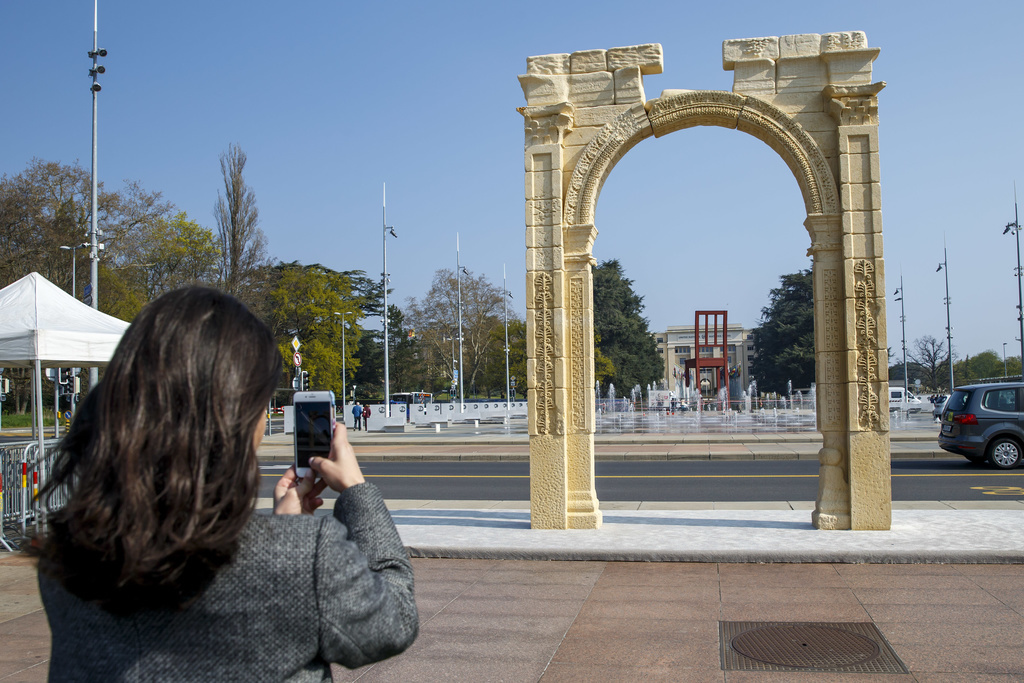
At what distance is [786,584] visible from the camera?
282 inches

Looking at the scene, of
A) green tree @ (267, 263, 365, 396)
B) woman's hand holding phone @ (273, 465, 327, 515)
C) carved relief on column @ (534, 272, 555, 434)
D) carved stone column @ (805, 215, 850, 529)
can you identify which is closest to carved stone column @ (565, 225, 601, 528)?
carved relief on column @ (534, 272, 555, 434)

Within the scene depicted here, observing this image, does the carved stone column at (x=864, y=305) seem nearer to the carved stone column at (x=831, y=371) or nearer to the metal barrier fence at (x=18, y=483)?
the carved stone column at (x=831, y=371)

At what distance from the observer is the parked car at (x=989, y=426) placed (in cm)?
1609

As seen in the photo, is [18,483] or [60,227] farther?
[60,227]

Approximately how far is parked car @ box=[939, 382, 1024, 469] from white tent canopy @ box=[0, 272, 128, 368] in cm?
1554

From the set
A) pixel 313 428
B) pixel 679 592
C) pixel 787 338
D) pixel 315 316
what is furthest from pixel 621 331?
pixel 313 428

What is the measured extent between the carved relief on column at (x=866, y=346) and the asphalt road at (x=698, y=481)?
346cm

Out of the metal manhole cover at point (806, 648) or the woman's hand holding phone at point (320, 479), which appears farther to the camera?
the metal manhole cover at point (806, 648)

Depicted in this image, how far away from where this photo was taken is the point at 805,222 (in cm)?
964

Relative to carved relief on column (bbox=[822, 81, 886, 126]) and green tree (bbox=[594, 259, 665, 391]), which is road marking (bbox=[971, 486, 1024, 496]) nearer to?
carved relief on column (bbox=[822, 81, 886, 126])

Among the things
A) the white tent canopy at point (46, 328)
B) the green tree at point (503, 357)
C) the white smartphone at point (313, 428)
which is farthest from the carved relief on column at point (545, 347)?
the green tree at point (503, 357)

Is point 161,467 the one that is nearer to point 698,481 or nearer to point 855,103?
point 855,103

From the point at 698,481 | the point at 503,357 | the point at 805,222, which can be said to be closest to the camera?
the point at 805,222

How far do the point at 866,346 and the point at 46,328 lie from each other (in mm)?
9411
